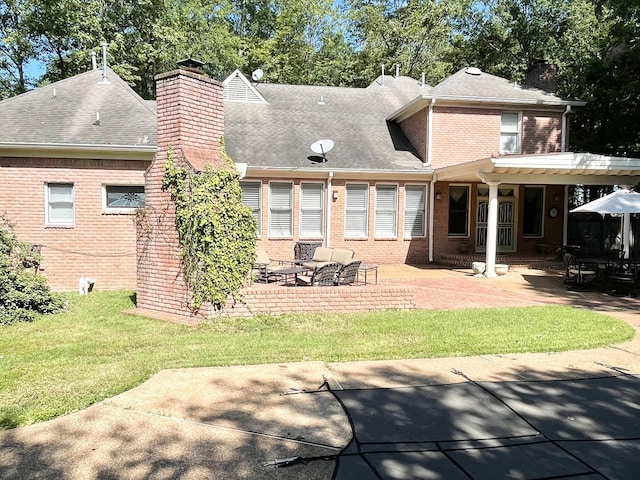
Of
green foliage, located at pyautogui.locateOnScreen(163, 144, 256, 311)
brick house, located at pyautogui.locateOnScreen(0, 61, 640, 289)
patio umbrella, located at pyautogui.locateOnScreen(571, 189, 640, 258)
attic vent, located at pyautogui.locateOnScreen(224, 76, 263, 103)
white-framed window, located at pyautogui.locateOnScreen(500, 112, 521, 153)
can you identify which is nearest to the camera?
green foliage, located at pyautogui.locateOnScreen(163, 144, 256, 311)

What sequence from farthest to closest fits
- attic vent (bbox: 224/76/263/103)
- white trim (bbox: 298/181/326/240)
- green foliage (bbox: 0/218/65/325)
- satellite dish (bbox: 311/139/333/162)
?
1. attic vent (bbox: 224/76/263/103)
2. white trim (bbox: 298/181/326/240)
3. satellite dish (bbox: 311/139/333/162)
4. green foliage (bbox: 0/218/65/325)

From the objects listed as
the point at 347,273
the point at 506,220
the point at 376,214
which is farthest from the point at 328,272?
the point at 506,220

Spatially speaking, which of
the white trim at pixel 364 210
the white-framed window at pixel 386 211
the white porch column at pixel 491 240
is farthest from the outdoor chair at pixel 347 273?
the white-framed window at pixel 386 211

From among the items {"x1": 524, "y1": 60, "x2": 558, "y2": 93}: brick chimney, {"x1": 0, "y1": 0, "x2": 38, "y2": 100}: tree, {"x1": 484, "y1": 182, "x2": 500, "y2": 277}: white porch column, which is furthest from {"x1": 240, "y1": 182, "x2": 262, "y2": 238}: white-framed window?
{"x1": 0, "y1": 0, "x2": 38, "y2": 100}: tree

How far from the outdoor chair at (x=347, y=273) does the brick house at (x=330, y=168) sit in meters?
5.33

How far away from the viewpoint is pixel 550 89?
19094mm

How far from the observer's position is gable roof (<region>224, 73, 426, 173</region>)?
15711 mm

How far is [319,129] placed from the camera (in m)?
17.8

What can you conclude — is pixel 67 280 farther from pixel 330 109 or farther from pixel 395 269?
pixel 330 109

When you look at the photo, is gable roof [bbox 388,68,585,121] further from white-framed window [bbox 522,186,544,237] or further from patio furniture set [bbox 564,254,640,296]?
patio furniture set [bbox 564,254,640,296]

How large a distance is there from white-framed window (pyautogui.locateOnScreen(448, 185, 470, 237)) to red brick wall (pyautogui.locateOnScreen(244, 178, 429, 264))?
3.95 ft

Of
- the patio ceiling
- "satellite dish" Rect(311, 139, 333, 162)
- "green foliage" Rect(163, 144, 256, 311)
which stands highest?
"satellite dish" Rect(311, 139, 333, 162)

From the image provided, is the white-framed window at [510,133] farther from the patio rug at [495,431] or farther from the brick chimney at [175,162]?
the patio rug at [495,431]

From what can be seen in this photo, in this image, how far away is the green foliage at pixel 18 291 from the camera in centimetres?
788
